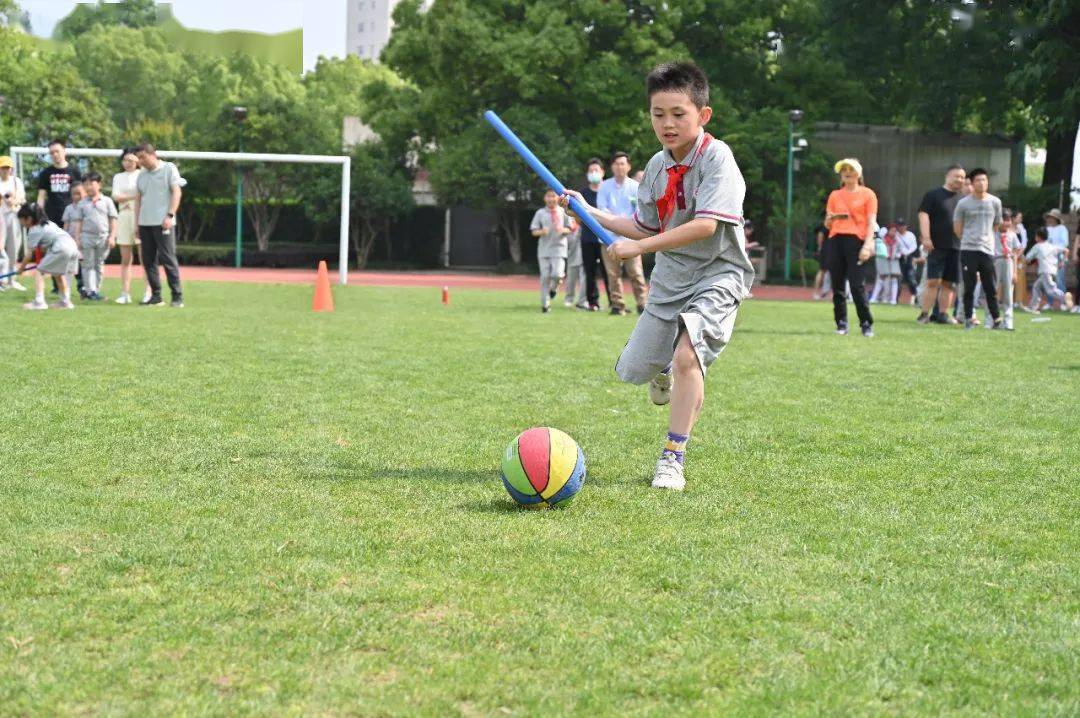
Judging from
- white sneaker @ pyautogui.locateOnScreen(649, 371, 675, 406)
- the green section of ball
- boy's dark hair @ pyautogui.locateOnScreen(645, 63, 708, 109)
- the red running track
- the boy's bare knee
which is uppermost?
boy's dark hair @ pyautogui.locateOnScreen(645, 63, 708, 109)

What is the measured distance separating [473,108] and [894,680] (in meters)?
40.8

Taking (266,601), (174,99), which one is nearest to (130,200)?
(266,601)

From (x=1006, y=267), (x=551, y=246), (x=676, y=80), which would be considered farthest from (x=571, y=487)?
(x=1006, y=267)

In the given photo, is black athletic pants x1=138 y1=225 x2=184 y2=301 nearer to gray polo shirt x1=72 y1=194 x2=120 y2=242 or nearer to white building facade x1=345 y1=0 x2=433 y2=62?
gray polo shirt x1=72 y1=194 x2=120 y2=242

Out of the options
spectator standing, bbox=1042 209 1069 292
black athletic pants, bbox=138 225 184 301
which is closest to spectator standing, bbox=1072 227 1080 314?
spectator standing, bbox=1042 209 1069 292

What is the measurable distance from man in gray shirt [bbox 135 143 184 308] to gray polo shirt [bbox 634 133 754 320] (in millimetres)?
11365

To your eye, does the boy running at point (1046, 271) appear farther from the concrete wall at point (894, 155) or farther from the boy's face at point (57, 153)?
the concrete wall at point (894, 155)

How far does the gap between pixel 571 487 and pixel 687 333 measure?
0.96m

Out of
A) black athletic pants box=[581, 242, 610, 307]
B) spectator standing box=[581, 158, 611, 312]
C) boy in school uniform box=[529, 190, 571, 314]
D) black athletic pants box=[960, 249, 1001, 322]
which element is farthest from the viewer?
boy in school uniform box=[529, 190, 571, 314]

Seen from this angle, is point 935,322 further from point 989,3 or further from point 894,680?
point 989,3

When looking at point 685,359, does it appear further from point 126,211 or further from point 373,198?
point 373,198

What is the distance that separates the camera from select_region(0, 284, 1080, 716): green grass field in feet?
10.4

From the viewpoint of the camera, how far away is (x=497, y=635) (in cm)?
350

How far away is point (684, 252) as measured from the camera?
6.01 metres
